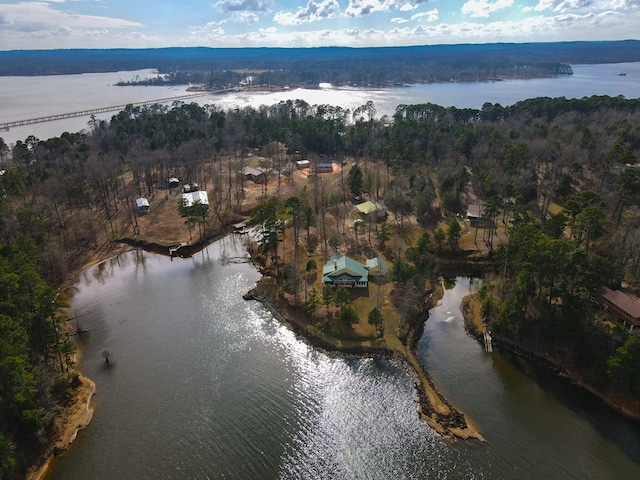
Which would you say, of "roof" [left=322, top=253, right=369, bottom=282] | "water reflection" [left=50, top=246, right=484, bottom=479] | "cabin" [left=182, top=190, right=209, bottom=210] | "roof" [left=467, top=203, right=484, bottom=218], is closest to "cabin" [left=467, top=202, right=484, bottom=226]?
"roof" [left=467, top=203, right=484, bottom=218]

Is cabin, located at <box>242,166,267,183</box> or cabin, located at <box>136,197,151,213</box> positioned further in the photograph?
cabin, located at <box>242,166,267,183</box>

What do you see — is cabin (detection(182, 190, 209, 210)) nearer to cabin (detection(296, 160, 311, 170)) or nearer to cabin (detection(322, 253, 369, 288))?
cabin (detection(296, 160, 311, 170))

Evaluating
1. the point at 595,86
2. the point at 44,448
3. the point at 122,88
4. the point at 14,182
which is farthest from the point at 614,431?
the point at 122,88

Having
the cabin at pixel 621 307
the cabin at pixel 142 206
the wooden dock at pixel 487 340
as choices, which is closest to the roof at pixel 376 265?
the wooden dock at pixel 487 340

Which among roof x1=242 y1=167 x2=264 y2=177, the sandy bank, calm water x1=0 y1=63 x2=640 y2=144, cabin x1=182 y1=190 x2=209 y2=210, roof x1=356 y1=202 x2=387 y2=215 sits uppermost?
calm water x1=0 y1=63 x2=640 y2=144

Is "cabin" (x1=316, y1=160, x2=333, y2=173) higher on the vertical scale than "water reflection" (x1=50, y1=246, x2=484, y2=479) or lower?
higher

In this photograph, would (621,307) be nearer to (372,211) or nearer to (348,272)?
(348,272)

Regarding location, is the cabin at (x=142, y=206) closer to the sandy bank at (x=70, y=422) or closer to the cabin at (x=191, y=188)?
the cabin at (x=191, y=188)
